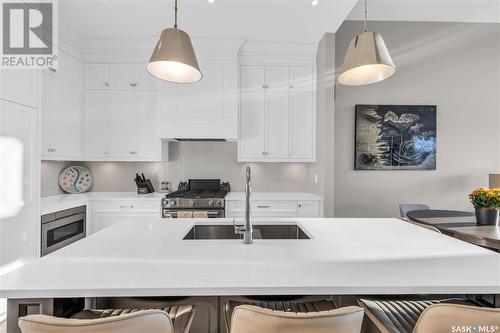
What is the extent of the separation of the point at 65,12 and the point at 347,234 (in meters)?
3.58

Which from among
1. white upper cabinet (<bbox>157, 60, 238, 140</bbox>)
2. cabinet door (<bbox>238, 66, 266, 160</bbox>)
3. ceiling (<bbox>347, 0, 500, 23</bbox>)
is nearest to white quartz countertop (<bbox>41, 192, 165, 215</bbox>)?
white upper cabinet (<bbox>157, 60, 238, 140</bbox>)

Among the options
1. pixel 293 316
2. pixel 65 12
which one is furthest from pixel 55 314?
pixel 65 12

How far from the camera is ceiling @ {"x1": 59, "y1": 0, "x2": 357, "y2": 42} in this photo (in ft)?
9.53

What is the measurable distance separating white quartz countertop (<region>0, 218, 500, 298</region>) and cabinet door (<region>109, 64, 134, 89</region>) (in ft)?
8.59

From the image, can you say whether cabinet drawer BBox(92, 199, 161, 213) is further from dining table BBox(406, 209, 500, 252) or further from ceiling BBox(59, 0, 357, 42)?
dining table BBox(406, 209, 500, 252)

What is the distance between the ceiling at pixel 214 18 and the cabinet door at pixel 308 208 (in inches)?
81.8

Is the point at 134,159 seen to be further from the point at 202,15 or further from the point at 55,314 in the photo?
the point at 55,314

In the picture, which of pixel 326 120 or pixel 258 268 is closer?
pixel 258 268

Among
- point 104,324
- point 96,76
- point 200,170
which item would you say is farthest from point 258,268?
point 96,76

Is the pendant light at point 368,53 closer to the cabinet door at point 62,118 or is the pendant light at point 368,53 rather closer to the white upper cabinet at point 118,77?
the white upper cabinet at point 118,77

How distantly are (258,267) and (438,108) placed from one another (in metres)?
3.99

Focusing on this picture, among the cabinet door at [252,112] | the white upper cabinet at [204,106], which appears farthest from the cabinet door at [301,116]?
the white upper cabinet at [204,106]

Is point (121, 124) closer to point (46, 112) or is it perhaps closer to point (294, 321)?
point (46, 112)

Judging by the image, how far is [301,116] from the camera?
3.73 metres
